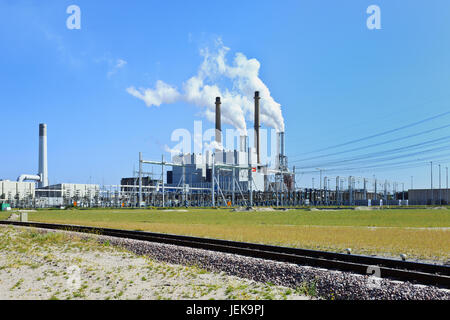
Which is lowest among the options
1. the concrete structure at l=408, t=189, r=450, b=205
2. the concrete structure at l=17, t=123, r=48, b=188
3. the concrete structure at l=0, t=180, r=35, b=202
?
the concrete structure at l=408, t=189, r=450, b=205

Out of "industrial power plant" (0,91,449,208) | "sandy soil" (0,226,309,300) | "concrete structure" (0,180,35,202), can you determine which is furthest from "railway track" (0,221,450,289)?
"concrete structure" (0,180,35,202)

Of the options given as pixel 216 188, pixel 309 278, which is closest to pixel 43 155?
pixel 216 188

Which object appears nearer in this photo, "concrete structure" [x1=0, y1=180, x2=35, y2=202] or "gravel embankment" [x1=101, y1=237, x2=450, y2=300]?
"gravel embankment" [x1=101, y1=237, x2=450, y2=300]

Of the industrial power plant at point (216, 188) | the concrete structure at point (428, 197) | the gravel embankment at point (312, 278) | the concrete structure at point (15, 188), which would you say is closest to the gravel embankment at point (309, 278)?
the gravel embankment at point (312, 278)

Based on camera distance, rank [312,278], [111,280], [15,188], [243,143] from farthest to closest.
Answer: [15,188] < [243,143] < [111,280] < [312,278]

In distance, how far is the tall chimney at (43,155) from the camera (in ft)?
321

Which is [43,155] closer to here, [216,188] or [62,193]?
[62,193]

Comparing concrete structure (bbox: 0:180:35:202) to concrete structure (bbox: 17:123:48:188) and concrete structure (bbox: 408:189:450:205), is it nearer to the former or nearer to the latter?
concrete structure (bbox: 17:123:48:188)

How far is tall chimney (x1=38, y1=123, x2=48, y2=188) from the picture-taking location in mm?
97750

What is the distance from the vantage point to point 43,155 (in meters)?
99.6

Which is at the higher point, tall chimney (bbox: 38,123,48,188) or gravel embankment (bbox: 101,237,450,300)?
tall chimney (bbox: 38,123,48,188)

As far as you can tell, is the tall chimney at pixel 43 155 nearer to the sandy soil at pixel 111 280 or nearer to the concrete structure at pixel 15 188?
the concrete structure at pixel 15 188
